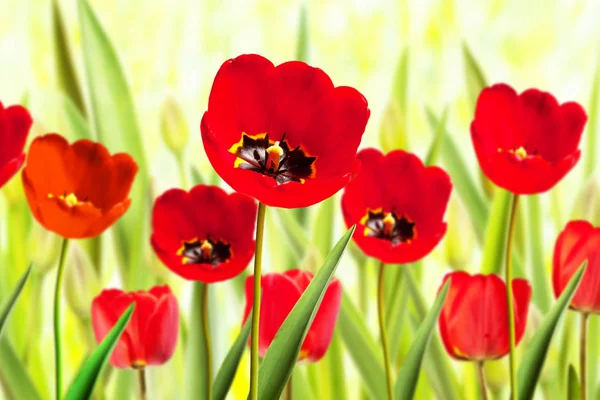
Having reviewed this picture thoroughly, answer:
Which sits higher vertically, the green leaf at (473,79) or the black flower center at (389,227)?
the green leaf at (473,79)

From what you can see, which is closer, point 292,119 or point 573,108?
point 292,119

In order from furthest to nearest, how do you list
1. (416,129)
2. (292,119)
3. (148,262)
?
(416,129)
(148,262)
(292,119)

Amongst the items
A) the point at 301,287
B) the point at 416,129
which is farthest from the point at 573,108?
the point at 416,129

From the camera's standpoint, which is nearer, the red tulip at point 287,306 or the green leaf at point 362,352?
the red tulip at point 287,306

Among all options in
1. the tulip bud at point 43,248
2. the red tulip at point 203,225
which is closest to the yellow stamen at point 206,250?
the red tulip at point 203,225

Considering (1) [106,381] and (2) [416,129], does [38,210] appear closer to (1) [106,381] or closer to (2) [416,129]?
(1) [106,381]

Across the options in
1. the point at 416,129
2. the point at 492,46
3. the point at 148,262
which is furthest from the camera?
the point at 416,129

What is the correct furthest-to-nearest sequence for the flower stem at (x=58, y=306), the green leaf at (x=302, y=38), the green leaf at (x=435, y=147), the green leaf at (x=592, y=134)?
the green leaf at (x=592, y=134)
the green leaf at (x=302, y=38)
the green leaf at (x=435, y=147)
the flower stem at (x=58, y=306)

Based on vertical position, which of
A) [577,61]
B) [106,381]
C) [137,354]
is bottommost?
[106,381]

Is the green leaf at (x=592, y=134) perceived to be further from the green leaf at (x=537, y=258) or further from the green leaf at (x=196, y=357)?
the green leaf at (x=196, y=357)
